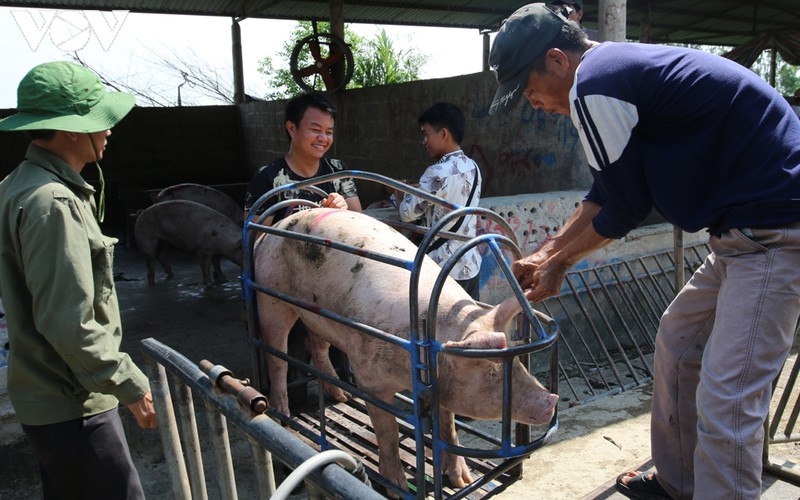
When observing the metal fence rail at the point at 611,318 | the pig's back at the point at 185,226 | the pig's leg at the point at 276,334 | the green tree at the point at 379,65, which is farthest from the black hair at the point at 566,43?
the green tree at the point at 379,65

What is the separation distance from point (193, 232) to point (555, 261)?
5.34 meters

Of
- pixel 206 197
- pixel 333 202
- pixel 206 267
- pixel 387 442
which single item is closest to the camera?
pixel 387 442

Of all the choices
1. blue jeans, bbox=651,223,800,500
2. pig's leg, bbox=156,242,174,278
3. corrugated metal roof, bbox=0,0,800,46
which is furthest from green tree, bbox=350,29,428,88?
blue jeans, bbox=651,223,800,500

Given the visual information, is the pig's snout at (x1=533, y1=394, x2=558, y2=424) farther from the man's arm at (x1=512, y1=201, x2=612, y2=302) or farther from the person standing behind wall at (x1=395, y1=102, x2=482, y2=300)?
the person standing behind wall at (x1=395, y1=102, x2=482, y2=300)

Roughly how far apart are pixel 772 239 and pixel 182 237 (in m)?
6.10

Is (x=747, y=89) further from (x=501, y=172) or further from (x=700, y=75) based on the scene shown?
(x=501, y=172)

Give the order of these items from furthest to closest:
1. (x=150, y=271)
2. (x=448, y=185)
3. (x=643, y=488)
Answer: (x=150, y=271)
(x=448, y=185)
(x=643, y=488)

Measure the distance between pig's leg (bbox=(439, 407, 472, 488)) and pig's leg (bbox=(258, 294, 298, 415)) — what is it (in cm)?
89

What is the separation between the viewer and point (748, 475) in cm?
179

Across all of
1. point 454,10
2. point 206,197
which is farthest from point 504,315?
point 454,10

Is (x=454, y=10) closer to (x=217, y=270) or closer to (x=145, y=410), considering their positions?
(x=217, y=270)

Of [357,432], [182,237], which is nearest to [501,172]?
[182,237]

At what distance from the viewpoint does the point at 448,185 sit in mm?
3467

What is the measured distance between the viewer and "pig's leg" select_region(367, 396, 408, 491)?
89.1 inches
